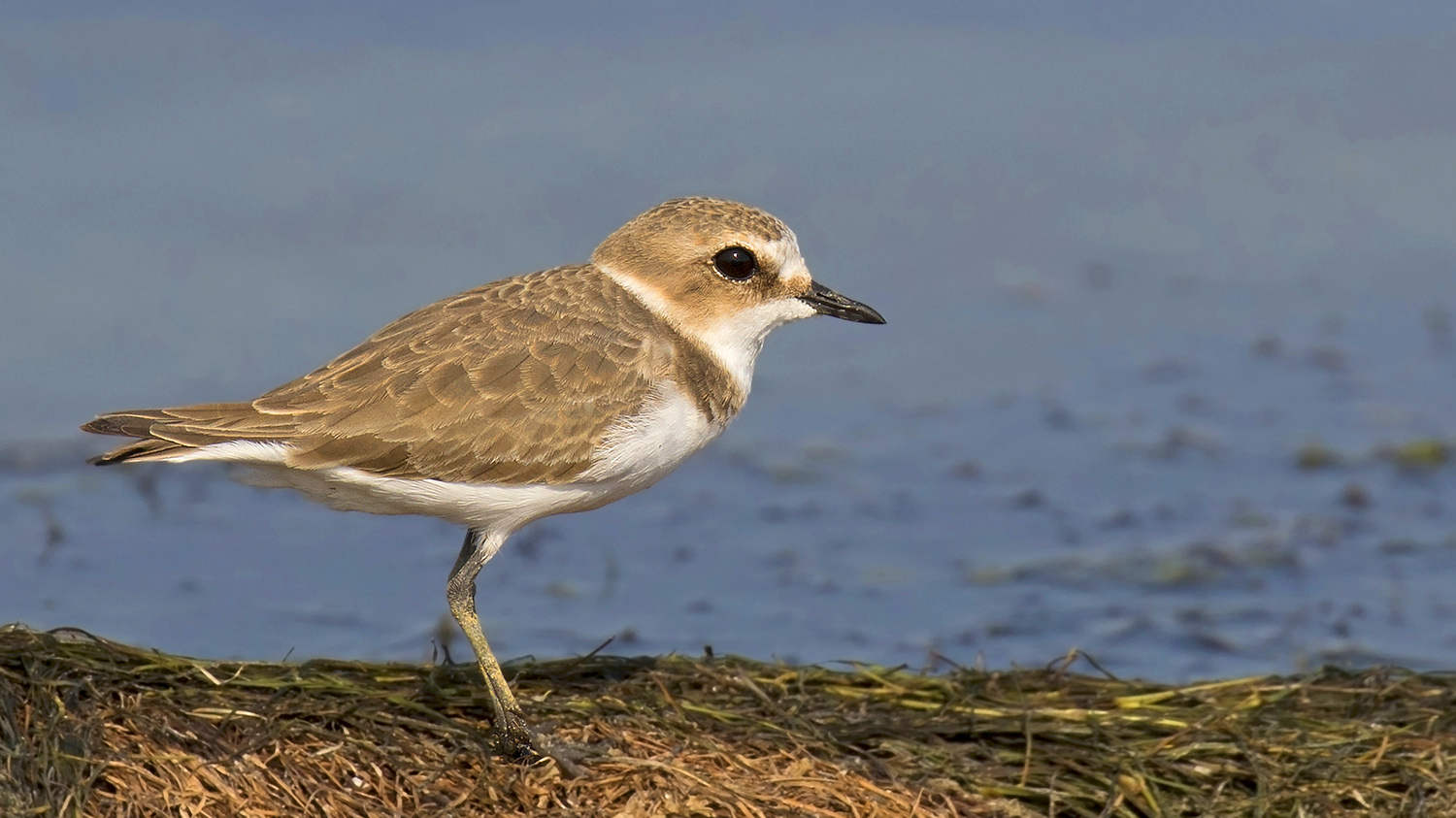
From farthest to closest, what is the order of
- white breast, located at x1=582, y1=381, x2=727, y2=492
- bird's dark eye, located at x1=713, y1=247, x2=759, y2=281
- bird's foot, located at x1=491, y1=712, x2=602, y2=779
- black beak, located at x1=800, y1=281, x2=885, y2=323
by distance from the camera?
black beak, located at x1=800, y1=281, x2=885, y2=323
bird's dark eye, located at x1=713, y1=247, x2=759, y2=281
white breast, located at x1=582, y1=381, x2=727, y2=492
bird's foot, located at x1=491, y1=712, x2=602, y2=779

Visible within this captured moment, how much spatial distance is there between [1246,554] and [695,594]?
2.73 meters

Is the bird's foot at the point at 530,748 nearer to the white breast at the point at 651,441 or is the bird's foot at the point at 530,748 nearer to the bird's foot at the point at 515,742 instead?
the bird's foot at the point at 515,742

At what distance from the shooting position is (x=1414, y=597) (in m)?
8.75

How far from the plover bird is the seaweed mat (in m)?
0.27

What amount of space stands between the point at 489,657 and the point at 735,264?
5.12 ft

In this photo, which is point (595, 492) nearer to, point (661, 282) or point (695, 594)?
point (661, 282)

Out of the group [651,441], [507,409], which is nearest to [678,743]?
[651,441]

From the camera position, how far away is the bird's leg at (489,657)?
18.0 ft

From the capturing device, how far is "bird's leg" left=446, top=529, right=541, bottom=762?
217 inches

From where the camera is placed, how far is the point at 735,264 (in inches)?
246

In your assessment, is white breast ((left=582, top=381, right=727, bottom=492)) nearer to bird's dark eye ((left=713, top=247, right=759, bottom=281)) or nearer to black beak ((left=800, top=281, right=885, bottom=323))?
bird's dark eye ((left=713, top=247, right=759, bottom=281))

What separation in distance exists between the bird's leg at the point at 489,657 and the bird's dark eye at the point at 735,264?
117 cm

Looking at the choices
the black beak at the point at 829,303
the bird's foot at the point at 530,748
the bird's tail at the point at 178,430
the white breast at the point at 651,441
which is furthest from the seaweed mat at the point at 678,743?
the black beak at the point at 829,303

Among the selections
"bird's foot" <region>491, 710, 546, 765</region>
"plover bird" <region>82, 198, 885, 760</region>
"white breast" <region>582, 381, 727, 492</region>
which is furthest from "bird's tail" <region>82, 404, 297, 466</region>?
"bird's foot" <region>491, 710, 546, 765</region>
